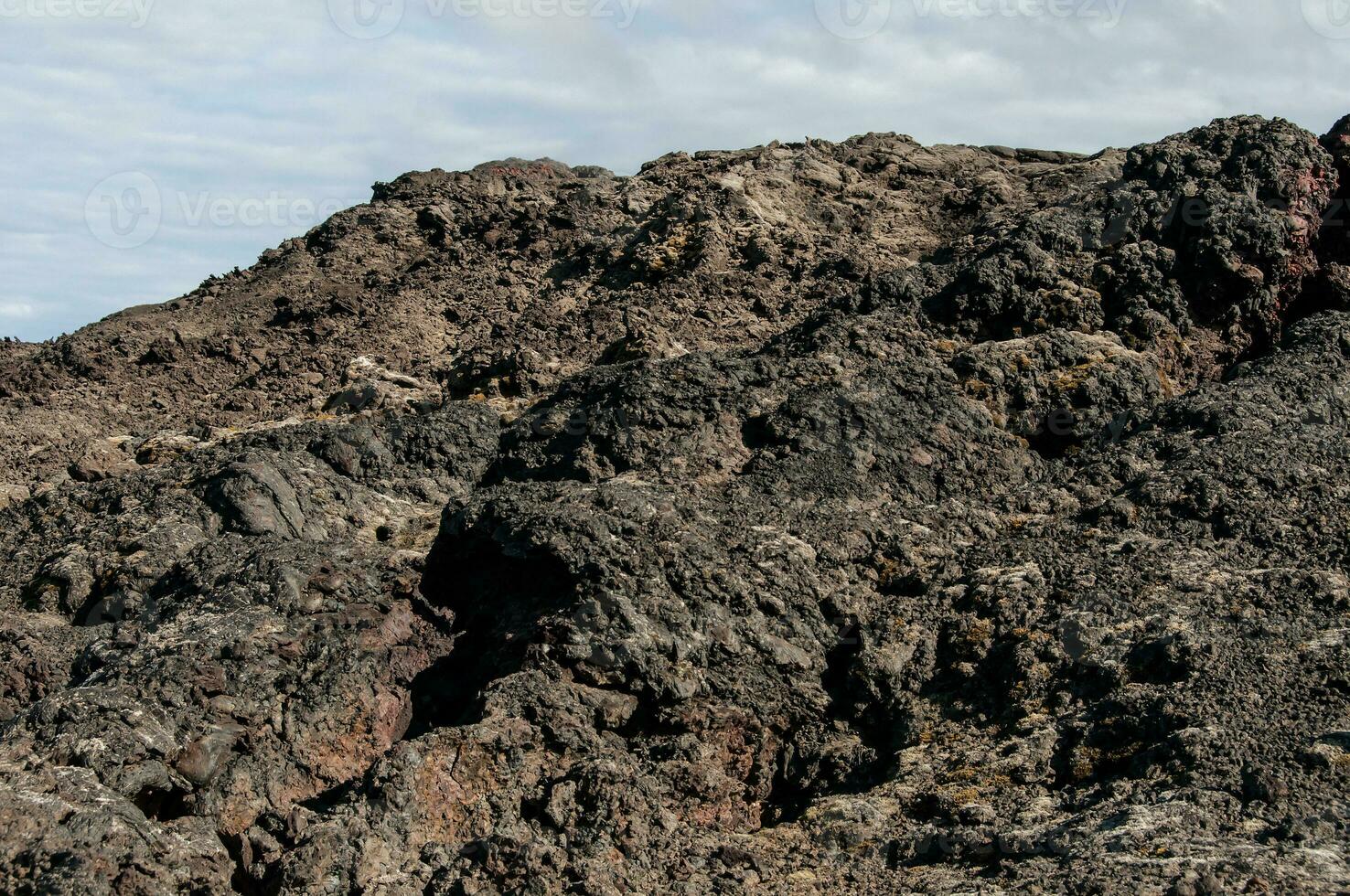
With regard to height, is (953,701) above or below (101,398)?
below

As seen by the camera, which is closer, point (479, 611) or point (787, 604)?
point (787, 604)

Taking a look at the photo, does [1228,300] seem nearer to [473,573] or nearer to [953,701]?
[953,701]

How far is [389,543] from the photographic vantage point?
1097 cm

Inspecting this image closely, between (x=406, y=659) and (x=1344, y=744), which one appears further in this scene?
(x=406, y=659)

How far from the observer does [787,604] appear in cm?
872

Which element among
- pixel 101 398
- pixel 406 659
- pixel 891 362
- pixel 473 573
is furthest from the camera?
pixel 101 398

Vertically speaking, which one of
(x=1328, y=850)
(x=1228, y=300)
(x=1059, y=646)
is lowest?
(x=1328, y=850)

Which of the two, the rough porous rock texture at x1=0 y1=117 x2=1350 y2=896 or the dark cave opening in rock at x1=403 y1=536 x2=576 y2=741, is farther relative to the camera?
the dark cave opening in rock at x1=403 y1=536 x2=576 y2=741

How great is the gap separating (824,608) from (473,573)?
2.39 meters

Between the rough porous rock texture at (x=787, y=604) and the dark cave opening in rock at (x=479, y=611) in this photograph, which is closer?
the rough porous rock texture at (x=787, y=604)

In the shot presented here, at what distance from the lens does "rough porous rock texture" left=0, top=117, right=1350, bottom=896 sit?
22.5ft

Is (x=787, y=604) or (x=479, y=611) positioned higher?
(x=787, y=604)

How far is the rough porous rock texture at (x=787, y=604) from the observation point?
22.5 feet

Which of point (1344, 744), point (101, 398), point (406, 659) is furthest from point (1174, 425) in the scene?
point (101, 398)
